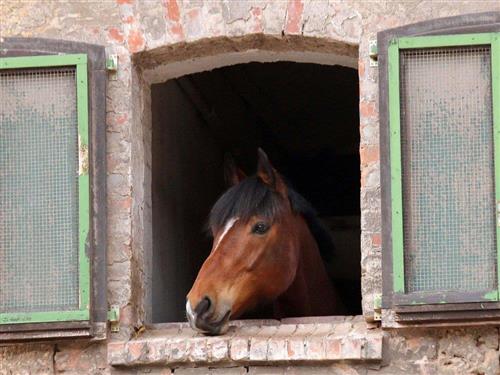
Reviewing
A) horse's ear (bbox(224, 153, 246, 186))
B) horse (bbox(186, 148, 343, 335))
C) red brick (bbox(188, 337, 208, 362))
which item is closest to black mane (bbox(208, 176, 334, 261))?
horse (bbox(186, 148, 343, 335))

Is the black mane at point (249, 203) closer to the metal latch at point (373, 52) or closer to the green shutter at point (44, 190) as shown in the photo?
the green shutter at point (44, 190)

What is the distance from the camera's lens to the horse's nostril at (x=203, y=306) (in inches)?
332

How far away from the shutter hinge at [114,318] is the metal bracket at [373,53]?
1.71 m

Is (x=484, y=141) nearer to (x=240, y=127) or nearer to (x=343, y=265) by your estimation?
(x=240, y=127)

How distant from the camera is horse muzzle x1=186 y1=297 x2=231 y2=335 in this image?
8406 millimetres

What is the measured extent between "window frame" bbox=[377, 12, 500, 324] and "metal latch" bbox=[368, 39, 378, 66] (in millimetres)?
58

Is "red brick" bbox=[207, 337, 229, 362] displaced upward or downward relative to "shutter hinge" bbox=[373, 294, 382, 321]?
downward

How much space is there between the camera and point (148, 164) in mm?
9141

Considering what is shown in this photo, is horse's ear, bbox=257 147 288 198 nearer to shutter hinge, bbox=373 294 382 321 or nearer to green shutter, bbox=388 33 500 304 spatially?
green shutter, bbox=388 33 500 304

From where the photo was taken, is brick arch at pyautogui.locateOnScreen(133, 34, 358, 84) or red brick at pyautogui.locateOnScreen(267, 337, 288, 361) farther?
brick arch at pyautogui.locateOnScreen(133, 34, 358, 84)

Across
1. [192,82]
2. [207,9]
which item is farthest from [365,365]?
[192,82]

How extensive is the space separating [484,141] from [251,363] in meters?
1.51

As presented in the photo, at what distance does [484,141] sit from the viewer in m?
8.35

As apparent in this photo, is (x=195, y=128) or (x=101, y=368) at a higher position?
(x=195, y=128)
